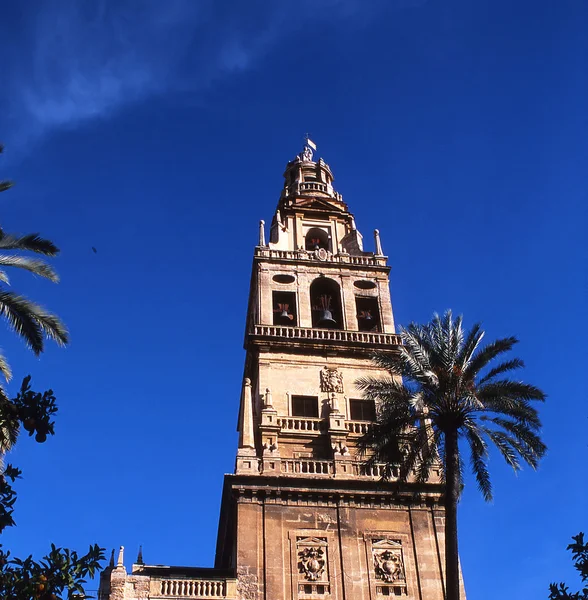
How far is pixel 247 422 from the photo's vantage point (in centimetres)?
3594

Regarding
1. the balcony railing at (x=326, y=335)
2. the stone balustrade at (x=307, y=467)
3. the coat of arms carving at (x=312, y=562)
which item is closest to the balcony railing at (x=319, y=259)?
the balcony railing at (x=326, y=335)

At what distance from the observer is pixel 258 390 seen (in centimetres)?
3906

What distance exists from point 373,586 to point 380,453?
6332 mm

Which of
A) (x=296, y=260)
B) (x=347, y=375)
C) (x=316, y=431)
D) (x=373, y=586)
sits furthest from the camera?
(x=296, y=260)

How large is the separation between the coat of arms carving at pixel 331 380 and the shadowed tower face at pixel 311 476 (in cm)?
6

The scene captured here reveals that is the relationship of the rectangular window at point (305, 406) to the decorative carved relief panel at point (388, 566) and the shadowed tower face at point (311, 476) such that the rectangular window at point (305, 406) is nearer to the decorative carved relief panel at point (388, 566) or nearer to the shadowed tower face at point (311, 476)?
the shadowed tower face at point (311, 476)

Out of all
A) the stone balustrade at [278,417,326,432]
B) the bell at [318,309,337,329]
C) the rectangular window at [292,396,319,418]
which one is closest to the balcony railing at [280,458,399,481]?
the stone balustrade at [278,417,326,432]

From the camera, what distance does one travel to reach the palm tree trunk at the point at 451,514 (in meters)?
24.6

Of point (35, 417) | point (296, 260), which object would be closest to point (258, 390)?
point (296, 260)

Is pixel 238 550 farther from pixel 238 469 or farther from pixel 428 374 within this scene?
pixel 428 374

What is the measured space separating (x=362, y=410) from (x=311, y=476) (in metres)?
6.07

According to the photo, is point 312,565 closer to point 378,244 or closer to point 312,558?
point 312,558

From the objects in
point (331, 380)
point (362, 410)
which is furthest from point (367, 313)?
point (362, 410)

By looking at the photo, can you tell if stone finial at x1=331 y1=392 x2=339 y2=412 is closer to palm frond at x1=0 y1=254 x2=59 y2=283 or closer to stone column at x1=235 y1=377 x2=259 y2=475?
stone column at x1=235 y1=377 x2=259 y2=475
